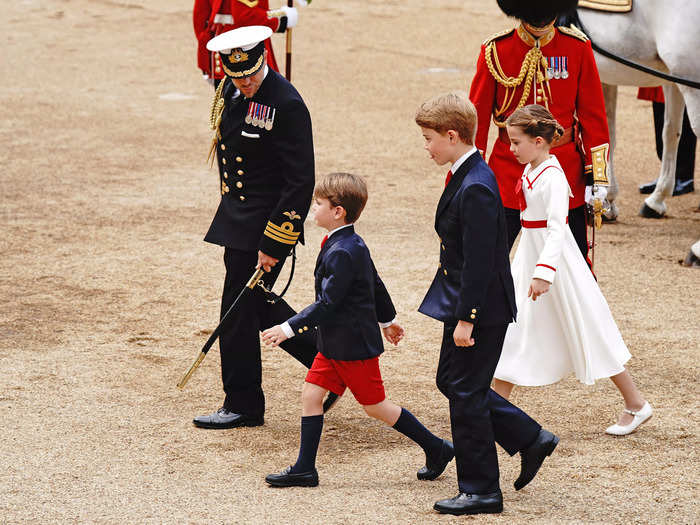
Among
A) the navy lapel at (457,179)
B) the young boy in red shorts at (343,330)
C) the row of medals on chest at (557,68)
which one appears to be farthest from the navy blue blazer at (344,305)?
the row of medals on chest at (557,68)

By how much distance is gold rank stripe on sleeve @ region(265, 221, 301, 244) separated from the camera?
165 inches

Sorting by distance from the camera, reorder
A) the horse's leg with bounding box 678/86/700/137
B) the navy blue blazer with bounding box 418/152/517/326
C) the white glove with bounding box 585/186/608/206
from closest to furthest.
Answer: the navy blue blazer with bounding box 418/152/517/326 → the white glove with bounding box 585/186/608/206 → the horse's leg with bounding box 678/86/700/137

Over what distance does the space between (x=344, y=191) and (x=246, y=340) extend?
0.92 metres

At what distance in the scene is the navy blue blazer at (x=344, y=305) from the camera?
3.76 metres

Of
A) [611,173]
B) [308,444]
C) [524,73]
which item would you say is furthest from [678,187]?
[308,444]

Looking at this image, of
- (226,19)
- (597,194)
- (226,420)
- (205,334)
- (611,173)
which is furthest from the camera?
(611,173)

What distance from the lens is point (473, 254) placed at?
3.51 m

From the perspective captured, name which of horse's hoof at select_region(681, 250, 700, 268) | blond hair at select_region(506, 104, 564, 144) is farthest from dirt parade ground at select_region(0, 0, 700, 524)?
blond hair at select_region(506, 104, 564, 144)

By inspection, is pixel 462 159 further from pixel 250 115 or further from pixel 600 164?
pixel 600 164

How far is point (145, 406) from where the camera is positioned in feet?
15.1

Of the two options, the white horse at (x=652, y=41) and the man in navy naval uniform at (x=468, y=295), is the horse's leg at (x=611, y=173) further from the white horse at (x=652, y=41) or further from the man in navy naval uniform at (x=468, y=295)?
the man in navy naval uniform at (x=468, y=295)

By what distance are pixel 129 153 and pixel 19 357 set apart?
13.8 feet

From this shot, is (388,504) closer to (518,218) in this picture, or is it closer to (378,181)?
(518,218)

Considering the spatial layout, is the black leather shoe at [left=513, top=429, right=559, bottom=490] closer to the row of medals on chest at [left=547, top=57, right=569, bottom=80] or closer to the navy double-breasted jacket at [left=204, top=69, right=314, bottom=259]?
the navy double-breasted jacket at [left=204, top=69, right=314, bottom=259]
